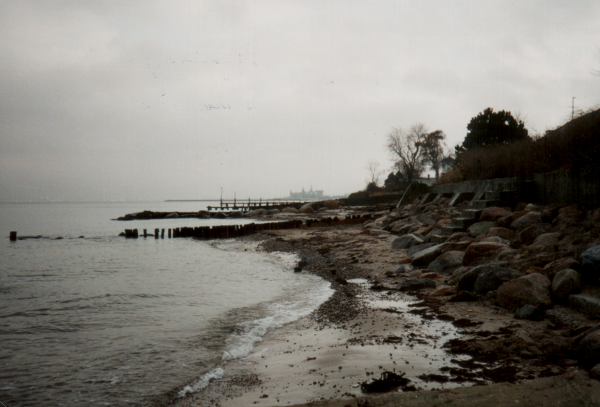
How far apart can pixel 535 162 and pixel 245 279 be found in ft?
33.2

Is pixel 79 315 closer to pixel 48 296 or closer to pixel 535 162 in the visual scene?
pixel 48 296

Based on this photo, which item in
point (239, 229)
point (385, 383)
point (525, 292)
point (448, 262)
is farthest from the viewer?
point (239, 229)

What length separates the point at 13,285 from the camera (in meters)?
11.1

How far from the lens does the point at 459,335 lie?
4.92 meters

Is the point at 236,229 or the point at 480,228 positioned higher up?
the point at 480,228

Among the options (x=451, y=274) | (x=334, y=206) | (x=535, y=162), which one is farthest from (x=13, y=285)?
(x=334, y=206)

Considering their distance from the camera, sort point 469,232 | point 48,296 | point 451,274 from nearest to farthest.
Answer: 1. point 451,274
2. point 48,296
3. point 469,232

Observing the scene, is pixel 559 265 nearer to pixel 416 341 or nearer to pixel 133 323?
pixel 416 341

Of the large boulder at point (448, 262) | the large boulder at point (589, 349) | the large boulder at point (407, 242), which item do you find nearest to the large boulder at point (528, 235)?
the large boulder at point (448, 262)

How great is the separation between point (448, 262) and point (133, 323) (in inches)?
264

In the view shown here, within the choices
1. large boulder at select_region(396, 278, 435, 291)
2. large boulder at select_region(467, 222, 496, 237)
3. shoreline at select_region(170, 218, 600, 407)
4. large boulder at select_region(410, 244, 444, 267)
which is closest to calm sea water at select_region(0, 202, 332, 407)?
shoreline at select_region(170, 218, 600, 407)

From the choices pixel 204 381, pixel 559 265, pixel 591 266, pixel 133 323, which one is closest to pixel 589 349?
pixel 591 266

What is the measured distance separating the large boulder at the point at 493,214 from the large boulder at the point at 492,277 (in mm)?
4640

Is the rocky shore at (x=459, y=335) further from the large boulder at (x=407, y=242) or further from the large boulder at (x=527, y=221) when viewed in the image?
the large boulder at (x=407, y=242)
